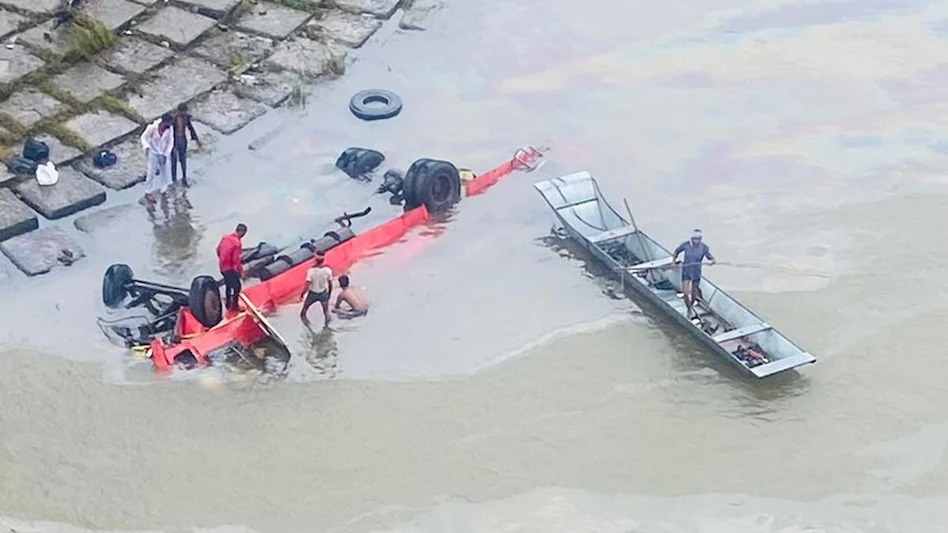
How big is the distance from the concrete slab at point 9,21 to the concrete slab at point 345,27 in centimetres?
423

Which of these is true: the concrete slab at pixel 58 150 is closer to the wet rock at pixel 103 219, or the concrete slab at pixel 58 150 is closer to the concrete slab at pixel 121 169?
the concrete slab at pixel 121 169

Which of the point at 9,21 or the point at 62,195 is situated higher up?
the point at 9,21

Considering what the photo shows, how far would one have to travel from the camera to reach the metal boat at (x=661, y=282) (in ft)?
43.6

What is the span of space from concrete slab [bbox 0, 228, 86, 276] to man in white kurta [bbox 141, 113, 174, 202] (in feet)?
4.24

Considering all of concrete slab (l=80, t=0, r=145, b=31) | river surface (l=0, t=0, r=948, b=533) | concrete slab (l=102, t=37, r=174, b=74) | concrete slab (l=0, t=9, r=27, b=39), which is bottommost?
river surface (l=0, t=0, r=948, b=533)

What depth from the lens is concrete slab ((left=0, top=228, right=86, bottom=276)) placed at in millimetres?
14647

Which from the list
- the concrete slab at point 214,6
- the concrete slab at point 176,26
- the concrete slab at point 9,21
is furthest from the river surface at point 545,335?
the concrete slab at point 9,21

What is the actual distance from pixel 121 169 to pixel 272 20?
14.4 feet

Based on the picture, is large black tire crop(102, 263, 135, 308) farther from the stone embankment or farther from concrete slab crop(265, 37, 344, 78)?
concrete slab crop(265, 37, 344, 78)

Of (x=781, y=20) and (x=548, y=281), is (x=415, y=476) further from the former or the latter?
(x=781, y=20)

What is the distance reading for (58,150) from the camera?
54.0ft

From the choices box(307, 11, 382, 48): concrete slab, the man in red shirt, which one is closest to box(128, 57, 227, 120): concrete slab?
box(307, 11, 382, 48): concrete slab

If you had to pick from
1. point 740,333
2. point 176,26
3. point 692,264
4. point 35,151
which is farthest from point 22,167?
point 740,333

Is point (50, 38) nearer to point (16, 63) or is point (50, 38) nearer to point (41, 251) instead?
point (16, 63)
